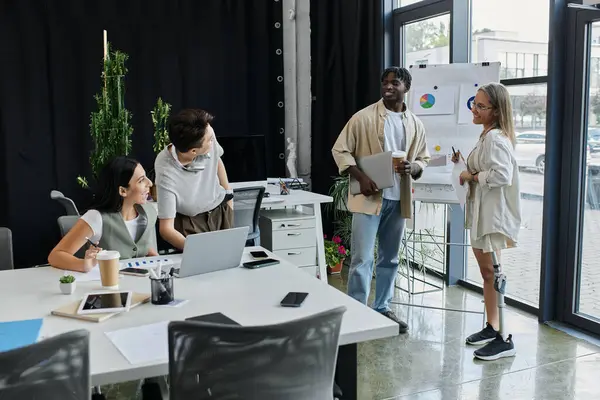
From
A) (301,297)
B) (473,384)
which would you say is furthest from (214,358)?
(473,384)

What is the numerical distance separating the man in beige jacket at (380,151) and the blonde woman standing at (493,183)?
431mm

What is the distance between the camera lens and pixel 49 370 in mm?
1268

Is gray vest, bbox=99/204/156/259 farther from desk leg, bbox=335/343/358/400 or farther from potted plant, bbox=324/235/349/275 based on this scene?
potted plant, bbox=324/235/349/275

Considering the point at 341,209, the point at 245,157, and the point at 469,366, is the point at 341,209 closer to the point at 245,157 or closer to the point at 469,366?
the point at 245,157

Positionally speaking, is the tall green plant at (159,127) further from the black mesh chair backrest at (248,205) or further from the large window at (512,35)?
the large window at (512,35)

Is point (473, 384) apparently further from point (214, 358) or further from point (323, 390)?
point (214, 358)

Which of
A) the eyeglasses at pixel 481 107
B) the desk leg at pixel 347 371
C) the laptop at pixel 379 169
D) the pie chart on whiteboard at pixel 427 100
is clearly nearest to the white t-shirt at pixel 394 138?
the laptop at pixel 379 169

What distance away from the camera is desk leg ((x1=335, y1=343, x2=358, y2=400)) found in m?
1.88

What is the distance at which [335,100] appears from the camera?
5.55 m

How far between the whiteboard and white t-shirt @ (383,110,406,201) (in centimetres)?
62

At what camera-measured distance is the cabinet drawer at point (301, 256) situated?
4594 millimetres

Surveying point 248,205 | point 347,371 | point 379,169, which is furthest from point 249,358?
point 248,205

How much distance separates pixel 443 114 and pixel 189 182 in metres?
2.14

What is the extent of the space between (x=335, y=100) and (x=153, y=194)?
7.27 ft
